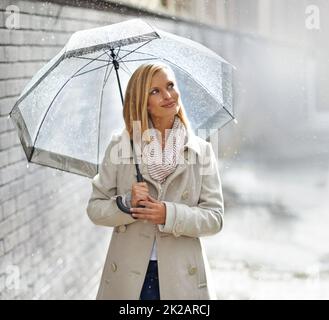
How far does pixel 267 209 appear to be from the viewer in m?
9.77

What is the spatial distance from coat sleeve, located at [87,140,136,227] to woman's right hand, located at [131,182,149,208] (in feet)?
0.40

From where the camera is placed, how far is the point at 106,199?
3.09 metres

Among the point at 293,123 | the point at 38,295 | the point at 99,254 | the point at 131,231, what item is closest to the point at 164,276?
the point at 131,231

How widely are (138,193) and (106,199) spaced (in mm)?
244

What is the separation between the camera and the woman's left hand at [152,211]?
9.47ft

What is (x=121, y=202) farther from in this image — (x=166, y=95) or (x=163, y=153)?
(x=166, y=95)

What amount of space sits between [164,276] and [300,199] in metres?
7.06

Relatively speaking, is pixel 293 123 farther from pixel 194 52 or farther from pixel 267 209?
pixel 194 52

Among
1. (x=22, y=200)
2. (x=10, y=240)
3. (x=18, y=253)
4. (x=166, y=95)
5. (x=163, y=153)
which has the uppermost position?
(x=166, y=95)

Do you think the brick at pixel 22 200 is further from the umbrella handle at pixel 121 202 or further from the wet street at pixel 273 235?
the wet street at pixel 273 235

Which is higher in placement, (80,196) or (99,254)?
(80,196)

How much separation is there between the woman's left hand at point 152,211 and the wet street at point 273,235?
3393 millimetres
